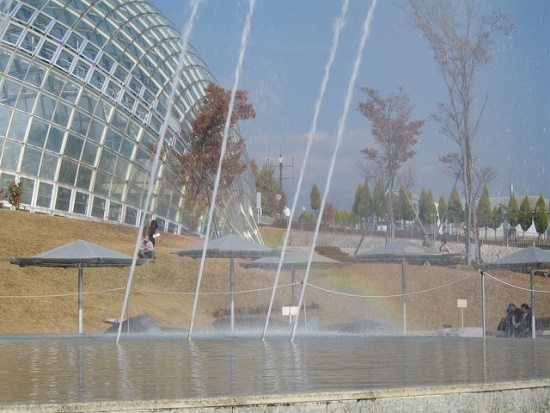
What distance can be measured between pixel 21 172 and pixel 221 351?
23131mm

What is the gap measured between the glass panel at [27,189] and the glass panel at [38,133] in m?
1.53

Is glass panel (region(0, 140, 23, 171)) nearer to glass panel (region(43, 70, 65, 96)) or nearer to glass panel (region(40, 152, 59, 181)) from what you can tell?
glass panel (region(40, 152, 59, 181))

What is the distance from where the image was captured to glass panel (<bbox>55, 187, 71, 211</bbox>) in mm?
32625

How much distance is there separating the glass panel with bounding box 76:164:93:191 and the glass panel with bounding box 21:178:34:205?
6.83 feet

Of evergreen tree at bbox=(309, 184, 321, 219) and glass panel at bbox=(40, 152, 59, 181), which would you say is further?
evergreen tree at bbox=(309, 184, 321, 219)

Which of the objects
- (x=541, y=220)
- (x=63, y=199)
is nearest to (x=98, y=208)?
(x=63, y=199)

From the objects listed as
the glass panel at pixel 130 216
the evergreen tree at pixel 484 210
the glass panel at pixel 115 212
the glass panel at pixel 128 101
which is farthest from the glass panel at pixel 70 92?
the evergreen tree at pixel 484 210

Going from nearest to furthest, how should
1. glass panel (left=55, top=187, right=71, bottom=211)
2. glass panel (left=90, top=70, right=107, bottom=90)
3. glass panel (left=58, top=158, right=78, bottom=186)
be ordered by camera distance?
glass panel (left=55, top=187, right=71, bottom=211)
glass panel (left=58, top=158, right=78, bottom=186)
glass panel (left=90, top=70, right=107, bottom=90)

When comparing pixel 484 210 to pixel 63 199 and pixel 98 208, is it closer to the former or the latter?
pixel 98 208

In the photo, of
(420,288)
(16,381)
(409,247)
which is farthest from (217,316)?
(16,381)

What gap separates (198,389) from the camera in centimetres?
623

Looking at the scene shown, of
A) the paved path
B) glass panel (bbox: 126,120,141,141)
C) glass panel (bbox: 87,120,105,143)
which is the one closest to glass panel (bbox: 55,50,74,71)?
glass panel (bbox: 87,120,105,143)

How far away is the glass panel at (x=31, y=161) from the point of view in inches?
1262

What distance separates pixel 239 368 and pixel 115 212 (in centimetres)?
2733
